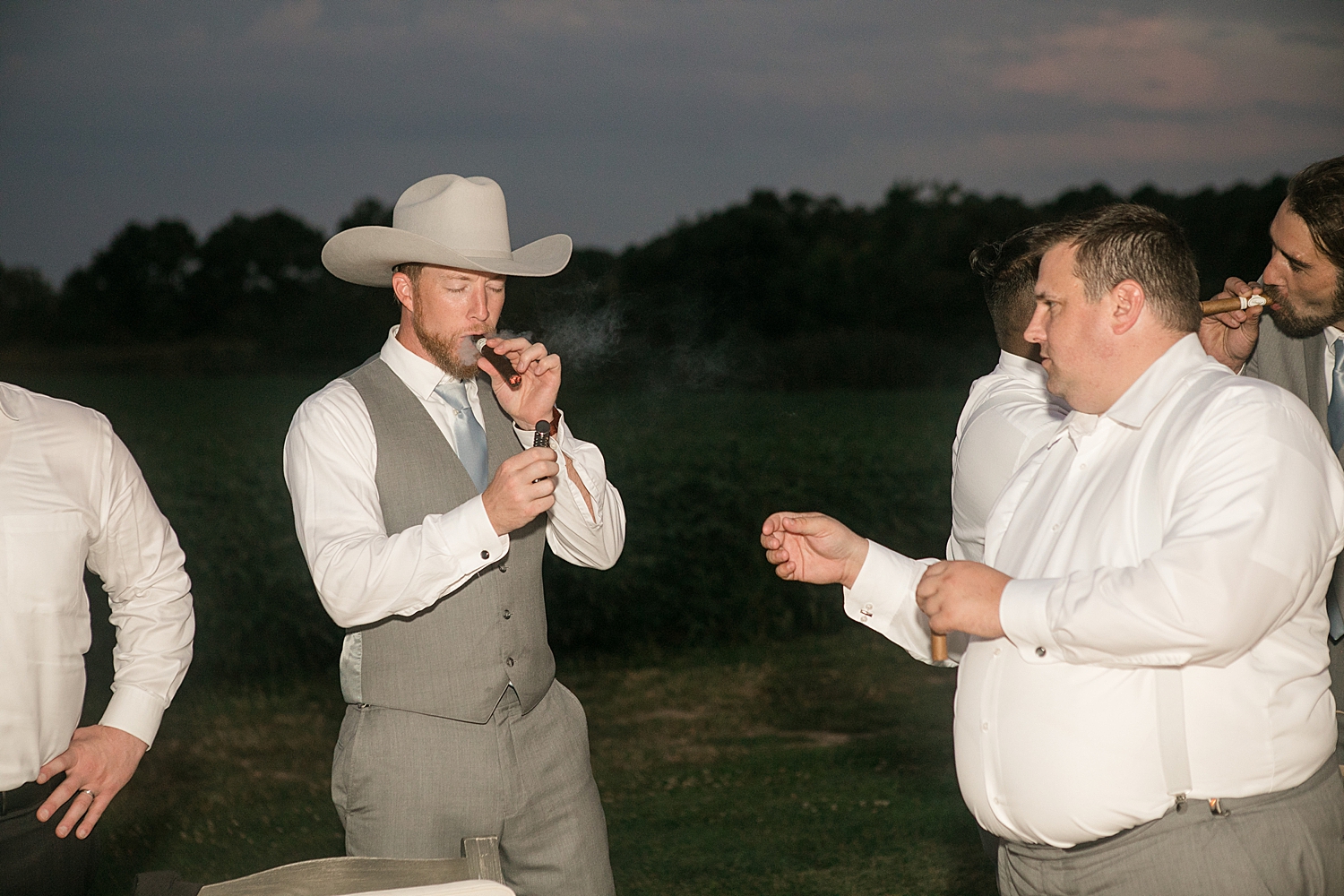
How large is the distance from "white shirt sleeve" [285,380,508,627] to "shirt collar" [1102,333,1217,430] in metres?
1.33

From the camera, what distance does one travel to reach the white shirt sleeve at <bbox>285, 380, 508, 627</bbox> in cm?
263

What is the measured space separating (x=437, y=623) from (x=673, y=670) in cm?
534

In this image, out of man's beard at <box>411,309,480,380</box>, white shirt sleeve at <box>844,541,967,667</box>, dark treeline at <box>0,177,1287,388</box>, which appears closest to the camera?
white shirt sleeve at <box>844,541,967,667</box>

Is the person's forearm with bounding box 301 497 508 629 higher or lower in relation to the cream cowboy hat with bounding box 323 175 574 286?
lower

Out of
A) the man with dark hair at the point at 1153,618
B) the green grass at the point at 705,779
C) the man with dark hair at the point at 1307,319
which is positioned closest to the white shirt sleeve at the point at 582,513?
the man with dark hair at the point at 1153,618

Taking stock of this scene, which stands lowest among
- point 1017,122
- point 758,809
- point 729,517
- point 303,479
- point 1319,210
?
point 758,809

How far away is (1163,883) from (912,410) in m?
8.82

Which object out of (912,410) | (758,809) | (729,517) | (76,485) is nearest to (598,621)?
(729,517)

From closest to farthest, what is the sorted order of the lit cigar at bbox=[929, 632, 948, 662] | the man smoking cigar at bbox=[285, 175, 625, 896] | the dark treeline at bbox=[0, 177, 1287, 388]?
1. the lit cigar at bbox=[929, 632, 948, 662]
2. the man smoking cigar at bbox=[285, 175, 625, 896]
3. the dark treeline at bbox=[0, 177, 1287, 388]

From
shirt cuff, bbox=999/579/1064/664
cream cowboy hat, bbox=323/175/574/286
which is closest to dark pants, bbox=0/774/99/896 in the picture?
cream cowboy hat, bbox=323/175/574/286

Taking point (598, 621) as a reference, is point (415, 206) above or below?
above

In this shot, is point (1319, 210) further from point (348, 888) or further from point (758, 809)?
point (758, 809)

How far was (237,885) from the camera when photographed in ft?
6.95

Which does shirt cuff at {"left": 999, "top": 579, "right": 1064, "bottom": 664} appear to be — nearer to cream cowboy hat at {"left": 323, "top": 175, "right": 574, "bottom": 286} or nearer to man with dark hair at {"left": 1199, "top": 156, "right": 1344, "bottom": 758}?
man with dark hair at {"left": 1199, "top": 156, "right": 1344, "bottom": 758}
